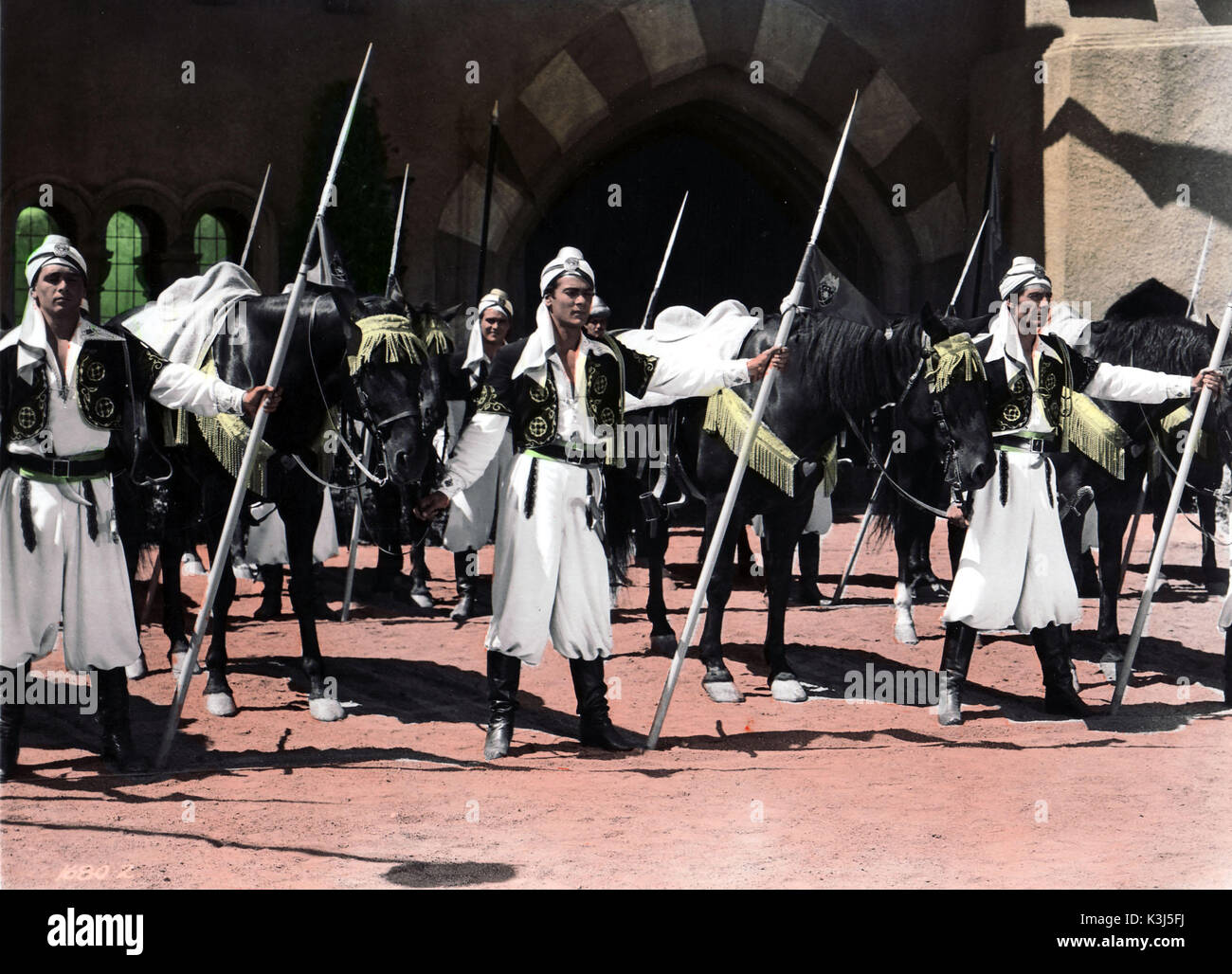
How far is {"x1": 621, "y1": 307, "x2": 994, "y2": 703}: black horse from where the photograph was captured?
324 inches

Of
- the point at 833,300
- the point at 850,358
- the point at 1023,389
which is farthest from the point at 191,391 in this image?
the point at 1023,389

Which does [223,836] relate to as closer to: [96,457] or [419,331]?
[96,457]

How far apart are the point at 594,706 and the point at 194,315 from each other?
2945 millimetres

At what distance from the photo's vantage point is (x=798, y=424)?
870 centimetres

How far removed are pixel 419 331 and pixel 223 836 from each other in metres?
2.95

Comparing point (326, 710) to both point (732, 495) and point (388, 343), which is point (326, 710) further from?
point (732, 495)

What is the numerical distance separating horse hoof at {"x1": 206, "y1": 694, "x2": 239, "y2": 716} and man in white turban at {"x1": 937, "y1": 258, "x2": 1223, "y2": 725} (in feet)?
10.9

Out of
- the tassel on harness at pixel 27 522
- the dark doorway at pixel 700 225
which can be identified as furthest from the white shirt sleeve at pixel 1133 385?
the dark doorway at pixel 700 225

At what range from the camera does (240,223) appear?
52.4 ft

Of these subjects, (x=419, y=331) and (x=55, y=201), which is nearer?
(x=419, y=331)

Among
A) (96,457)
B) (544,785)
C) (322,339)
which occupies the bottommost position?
(544,785)

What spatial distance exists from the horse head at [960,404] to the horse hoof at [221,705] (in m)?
3.51

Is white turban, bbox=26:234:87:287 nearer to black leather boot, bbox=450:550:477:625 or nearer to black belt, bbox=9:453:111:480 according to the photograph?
black belt, bbox=9:453:111:480

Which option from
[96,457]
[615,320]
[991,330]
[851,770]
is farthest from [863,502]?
[96,457]
